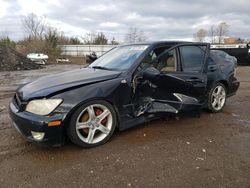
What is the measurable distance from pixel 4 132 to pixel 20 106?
43.9 inches

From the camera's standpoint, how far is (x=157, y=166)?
2.82 m

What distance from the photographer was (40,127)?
9.32 feet

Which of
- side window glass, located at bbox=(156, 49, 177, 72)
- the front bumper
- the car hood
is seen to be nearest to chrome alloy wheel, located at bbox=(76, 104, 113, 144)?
the front bumper

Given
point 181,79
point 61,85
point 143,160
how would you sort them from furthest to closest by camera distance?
point 181,79 < point 61,85 < point 143,160

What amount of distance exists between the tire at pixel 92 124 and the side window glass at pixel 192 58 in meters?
1.68

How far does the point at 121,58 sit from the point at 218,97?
240cm

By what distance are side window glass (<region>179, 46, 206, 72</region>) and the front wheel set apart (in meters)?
0.73

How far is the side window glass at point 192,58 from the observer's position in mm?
4148

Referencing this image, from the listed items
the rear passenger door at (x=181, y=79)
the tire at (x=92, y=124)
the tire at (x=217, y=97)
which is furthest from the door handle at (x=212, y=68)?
the tire at (x=92, y=124)

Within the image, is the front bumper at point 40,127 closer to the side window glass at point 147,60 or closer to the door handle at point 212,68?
the side window glass at point 147,60

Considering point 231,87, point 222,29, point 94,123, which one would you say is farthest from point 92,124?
point 222,29

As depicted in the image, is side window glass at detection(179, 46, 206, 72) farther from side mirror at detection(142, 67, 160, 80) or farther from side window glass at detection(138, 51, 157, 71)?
side mirror at detection(142, 67, 160, 80)

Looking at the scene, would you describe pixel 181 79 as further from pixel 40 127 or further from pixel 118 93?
pixel 40 127

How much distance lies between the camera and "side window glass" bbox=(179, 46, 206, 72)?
415 cm
